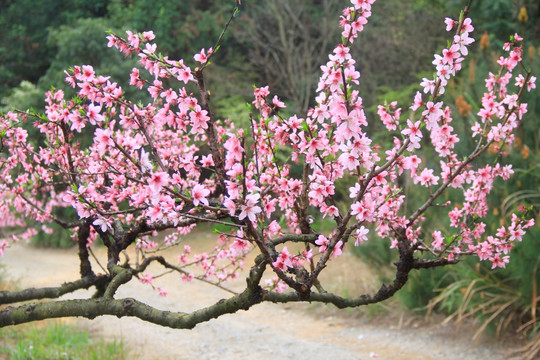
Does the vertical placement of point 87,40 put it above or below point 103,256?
above

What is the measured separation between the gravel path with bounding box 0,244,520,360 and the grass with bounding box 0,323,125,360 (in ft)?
1.05

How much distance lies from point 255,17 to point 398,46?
3883mm

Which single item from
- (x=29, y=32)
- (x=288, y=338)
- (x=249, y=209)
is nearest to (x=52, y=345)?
(x=288, y=338)

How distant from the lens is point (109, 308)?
8.48 feet

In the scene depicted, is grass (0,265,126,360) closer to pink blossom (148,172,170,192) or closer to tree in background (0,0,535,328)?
tree in background (0,0,535,328)

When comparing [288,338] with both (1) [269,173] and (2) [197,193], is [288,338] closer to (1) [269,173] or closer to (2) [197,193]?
(1) [269,173]

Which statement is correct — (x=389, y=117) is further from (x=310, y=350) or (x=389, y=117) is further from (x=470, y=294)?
(x=310, y=350)

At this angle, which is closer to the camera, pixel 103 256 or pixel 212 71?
pixel 103 256

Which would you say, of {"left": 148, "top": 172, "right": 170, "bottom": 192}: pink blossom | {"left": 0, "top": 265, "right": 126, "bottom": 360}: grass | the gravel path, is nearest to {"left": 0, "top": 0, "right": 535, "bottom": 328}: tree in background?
{"left": 148, "top": 172, "right": 170, "bottom": 192}: pink blossom

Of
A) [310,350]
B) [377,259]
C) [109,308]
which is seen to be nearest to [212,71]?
[377,259]

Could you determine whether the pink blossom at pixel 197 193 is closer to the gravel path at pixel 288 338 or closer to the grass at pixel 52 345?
the grass at pixel 52 345

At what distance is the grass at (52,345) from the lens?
5.24 meters

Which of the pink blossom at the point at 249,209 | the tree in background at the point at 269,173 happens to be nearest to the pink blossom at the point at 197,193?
the tree in background at the point at 269,173

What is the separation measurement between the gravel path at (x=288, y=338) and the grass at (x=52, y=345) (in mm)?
321
